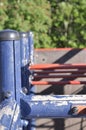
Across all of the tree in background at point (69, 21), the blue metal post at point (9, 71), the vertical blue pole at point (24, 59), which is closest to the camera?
the blue metal post at point (9, 71)

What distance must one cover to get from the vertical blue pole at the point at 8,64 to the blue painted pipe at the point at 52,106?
0.35 feet

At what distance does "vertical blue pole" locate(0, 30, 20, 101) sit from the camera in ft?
7.76

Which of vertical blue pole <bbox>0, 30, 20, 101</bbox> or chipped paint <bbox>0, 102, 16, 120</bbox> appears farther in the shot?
vertical blue pole <bbox>0, 30, 20, 101</bbox>

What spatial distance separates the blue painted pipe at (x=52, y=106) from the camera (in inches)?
95.0

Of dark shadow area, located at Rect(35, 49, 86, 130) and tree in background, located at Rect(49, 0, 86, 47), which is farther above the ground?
dark shadow area, located at Rect(35, 49, 86, 130)

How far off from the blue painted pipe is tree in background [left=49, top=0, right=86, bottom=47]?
12752 mm

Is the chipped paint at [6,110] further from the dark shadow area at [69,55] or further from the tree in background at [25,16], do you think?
the tree in background at [25,16]

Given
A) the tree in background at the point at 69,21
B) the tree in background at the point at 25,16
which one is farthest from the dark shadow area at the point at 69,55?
the tree in background at the point at 69,21

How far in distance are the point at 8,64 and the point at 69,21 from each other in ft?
44.9

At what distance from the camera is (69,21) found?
628 inches

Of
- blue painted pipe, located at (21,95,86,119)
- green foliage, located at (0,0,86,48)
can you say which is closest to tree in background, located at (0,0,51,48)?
green foliage, located at (0,0,86,48)

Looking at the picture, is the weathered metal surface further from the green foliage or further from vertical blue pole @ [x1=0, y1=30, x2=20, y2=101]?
the green foliage

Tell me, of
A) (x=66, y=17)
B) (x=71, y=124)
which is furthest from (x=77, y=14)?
(x=71, y=124)

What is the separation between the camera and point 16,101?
2.46 meters
